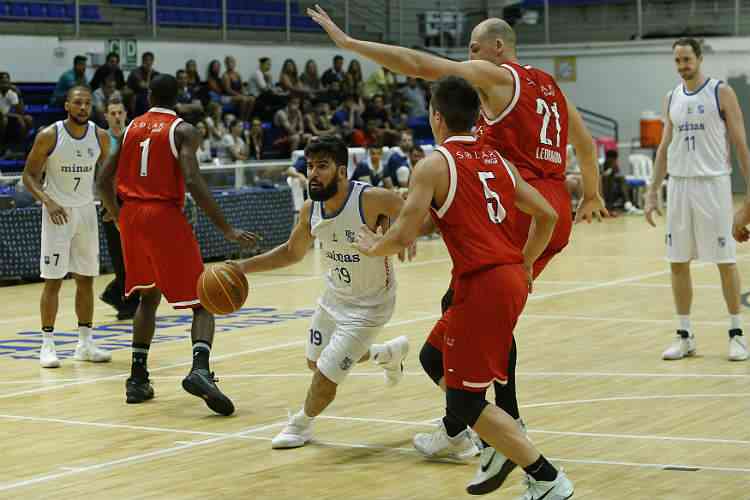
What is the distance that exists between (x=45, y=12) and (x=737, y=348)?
15675 millimetres

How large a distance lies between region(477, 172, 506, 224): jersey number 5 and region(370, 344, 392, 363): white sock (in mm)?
1846

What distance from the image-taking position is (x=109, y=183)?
27.5ft

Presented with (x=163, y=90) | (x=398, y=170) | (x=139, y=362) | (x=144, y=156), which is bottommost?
(x=139, y=362)

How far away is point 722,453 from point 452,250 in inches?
78.6

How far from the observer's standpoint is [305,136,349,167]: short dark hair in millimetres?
6488

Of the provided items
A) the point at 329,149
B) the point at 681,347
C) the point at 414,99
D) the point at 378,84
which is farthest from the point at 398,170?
the point at 329,149

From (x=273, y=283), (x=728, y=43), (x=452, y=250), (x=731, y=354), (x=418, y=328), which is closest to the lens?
(x=452, y=250)

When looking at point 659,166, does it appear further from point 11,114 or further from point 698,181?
point 11,114

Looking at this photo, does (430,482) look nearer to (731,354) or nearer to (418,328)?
(731,354)

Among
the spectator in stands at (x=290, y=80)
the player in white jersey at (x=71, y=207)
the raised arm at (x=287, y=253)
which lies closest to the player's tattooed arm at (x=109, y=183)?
the player in white jersey at (x=71, y=207)

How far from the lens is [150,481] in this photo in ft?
19.6

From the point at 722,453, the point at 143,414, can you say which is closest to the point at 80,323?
the point at 143,414

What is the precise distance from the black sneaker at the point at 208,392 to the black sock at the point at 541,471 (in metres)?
2.78

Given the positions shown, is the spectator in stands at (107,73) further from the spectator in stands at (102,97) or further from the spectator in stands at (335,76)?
the spectator in stands at (335,76)
